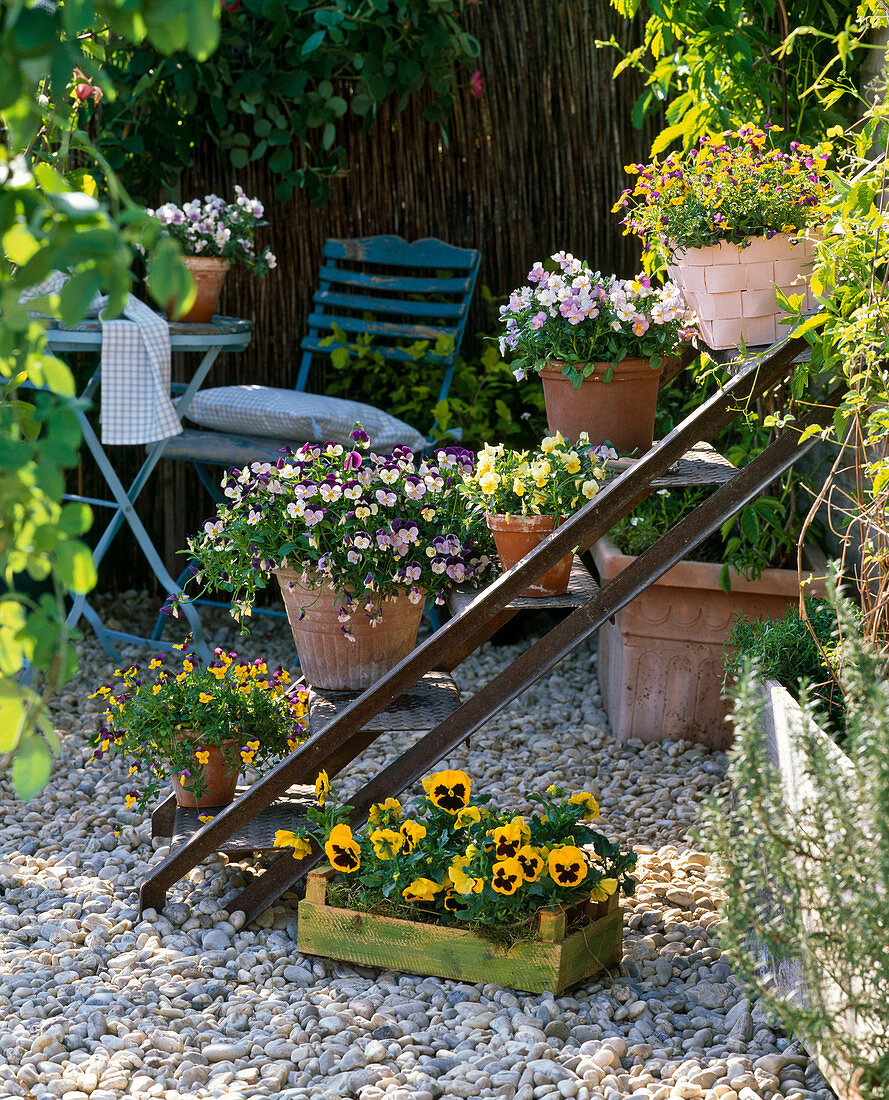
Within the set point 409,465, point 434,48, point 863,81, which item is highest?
point 434,48

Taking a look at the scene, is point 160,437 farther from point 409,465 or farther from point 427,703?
point 427,703

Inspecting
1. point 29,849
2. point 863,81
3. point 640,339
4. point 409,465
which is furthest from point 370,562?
point 863,81

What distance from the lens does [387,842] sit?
195cm

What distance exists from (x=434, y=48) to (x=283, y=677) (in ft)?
7.34

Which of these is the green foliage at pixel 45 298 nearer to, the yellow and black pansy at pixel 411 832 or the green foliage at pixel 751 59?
the yellow and black pansy at pixel 411 832

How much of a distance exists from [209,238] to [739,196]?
1.96 m

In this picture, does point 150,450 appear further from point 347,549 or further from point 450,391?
point 347,549

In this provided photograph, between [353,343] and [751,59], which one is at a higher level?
[751,59]

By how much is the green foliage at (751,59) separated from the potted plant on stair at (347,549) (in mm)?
1058

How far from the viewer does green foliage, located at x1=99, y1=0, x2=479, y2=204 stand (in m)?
3.58

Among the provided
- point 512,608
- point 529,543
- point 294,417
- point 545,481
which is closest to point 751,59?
point 545,481

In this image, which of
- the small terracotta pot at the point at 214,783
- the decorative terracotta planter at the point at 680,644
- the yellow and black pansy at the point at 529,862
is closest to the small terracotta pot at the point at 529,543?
the yellow and black pansy at the point at 529,862

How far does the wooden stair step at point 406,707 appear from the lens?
2.04 m

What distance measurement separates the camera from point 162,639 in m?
3.79
